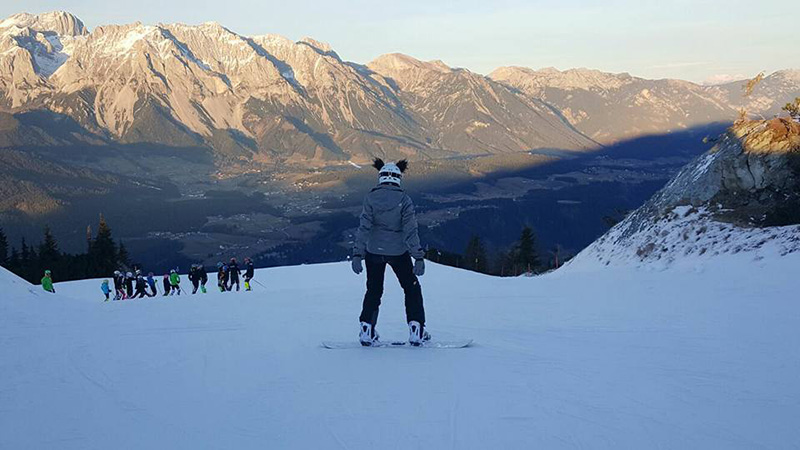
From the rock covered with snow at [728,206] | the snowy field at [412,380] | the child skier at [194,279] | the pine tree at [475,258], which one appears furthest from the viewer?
the pine tree at [475,258]

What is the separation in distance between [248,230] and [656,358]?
173 meters

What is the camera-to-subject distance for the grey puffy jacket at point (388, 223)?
746cm

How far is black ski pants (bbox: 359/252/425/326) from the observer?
7578mm

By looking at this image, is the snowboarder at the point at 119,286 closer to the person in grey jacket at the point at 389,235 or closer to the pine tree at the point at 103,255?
the person in grey jacket at the point at 389,235

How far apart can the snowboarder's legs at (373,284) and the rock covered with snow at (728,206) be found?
10.7 m

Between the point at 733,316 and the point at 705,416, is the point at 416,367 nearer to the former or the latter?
the point at 705,416

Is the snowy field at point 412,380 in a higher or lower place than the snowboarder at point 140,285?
higher

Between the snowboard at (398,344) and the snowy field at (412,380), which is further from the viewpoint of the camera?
the snowboard at (398,344)

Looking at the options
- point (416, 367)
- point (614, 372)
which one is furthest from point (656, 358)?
point (416, 367)

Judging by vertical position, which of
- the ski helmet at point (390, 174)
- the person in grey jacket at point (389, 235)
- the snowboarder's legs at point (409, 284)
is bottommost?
the snowboarder's legs at point (409, 284)

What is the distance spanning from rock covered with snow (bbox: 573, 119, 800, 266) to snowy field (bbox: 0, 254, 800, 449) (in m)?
5.53

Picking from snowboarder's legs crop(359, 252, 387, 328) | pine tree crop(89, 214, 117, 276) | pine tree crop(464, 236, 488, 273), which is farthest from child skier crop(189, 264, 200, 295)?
pine tree crop(464, 236, 488, 273)

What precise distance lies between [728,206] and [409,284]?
1458 centimetres

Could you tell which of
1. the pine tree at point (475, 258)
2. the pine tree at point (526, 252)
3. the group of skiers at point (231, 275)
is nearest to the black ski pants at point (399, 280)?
the group of skiers at point (231, 275)
